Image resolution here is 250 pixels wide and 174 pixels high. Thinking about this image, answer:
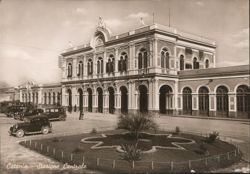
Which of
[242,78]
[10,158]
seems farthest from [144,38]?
[10,158]

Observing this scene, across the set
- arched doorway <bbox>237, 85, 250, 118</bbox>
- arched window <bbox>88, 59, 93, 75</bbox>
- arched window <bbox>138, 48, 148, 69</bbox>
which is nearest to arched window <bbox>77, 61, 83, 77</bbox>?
arched window <bbox>88, 59, 93, 75</bbox>

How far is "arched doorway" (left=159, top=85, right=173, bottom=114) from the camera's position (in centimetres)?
3098

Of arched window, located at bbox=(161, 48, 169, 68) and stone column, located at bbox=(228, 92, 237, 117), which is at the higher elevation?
arched window, located at bbox=(161, 48, 169, 68)

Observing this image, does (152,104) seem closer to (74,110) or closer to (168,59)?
(168,59)

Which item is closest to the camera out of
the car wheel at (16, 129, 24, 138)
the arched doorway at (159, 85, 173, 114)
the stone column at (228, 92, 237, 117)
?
the car wheel at (16, 129, 24, 138)

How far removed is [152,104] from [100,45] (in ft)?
42.1

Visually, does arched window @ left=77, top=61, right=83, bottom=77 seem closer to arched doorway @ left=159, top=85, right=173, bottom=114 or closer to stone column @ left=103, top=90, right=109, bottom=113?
stone column @ left=103, top=90, right=109, bottom=113

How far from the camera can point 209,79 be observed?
2812 cm

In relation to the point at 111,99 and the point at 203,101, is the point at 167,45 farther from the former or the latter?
the point at 111,99

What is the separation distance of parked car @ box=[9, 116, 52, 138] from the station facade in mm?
13230

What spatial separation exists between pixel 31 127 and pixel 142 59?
17020 mm

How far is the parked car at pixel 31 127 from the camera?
53.2 ft

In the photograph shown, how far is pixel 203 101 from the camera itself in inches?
1144

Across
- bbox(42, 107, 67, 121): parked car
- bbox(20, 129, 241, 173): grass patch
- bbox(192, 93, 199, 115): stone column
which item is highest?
bbox(192, 93, 199, 115): stone column
